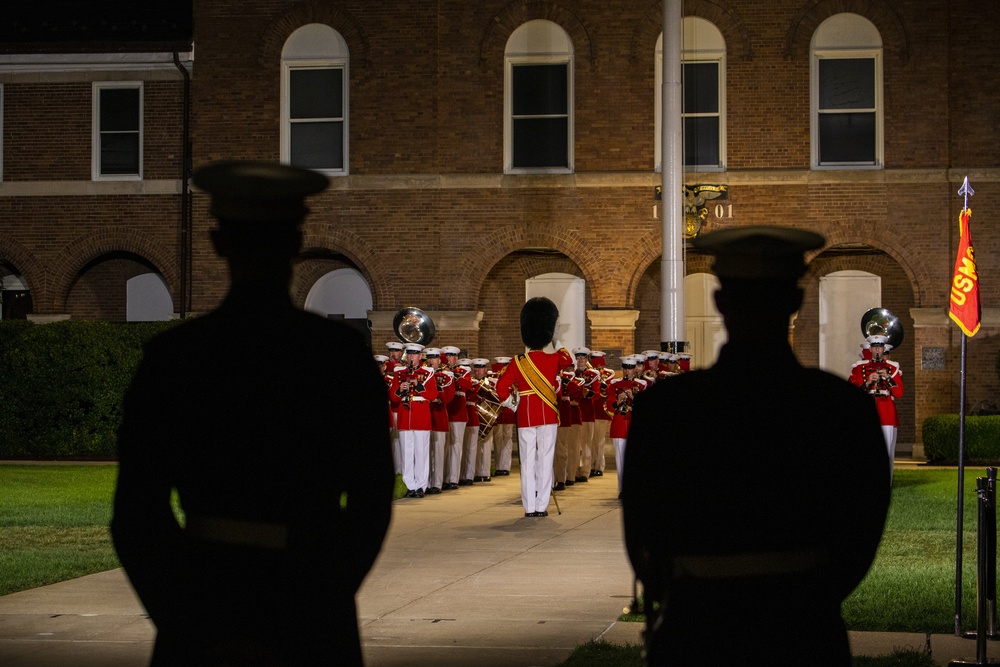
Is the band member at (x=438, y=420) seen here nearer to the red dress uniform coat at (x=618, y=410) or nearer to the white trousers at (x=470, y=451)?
the white trousers at (x=470, y=451)

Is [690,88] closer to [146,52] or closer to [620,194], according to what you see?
[620,194]

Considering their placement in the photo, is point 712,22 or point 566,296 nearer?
point 712,22

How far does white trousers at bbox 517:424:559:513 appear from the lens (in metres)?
16.0

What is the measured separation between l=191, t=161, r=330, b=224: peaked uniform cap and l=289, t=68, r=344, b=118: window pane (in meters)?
24.6

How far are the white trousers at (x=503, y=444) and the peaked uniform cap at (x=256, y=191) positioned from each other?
19812 mm

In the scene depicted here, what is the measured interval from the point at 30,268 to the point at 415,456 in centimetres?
1270

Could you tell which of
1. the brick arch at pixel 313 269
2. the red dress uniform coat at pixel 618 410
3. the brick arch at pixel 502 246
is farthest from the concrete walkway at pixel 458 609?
the brick arch at pixel 313 269

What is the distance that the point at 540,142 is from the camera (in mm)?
27266

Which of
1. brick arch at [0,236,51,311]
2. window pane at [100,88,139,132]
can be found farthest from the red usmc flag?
brick arch at [0,236,51,311]

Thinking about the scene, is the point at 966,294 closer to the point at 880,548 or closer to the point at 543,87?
the point at 880,548

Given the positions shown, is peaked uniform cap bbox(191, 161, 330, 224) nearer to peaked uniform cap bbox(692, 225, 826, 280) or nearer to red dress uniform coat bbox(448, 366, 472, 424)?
peaked uniform cap bbox(692, 225, 826, 280)

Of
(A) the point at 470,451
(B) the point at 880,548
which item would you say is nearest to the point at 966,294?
(B) the point at 880,548

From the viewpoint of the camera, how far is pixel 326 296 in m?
29.3

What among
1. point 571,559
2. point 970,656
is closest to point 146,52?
point 571,559
